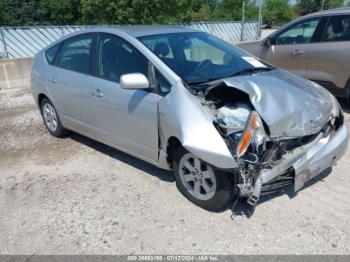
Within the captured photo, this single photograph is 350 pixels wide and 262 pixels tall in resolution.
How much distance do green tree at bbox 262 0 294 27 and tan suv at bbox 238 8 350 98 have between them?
58.9 m

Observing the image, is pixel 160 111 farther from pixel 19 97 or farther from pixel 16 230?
pixel 19 97

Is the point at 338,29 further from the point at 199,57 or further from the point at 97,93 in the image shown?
the point at 97,93

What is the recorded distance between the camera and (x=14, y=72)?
10172 mm

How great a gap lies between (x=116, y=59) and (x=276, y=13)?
64431 mm

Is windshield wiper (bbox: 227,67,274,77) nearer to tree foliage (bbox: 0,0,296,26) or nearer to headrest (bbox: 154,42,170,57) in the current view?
headrest (bbox: 154,42,170,57)

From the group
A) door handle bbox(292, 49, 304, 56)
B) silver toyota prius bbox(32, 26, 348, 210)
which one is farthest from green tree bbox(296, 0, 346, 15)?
silver toyota prius bbox(32, 26, 348, 210)

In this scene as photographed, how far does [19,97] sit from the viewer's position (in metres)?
8.95

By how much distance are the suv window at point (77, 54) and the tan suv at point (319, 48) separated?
12.3 feet

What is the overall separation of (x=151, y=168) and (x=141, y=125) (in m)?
0.81

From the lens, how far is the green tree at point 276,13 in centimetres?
6212

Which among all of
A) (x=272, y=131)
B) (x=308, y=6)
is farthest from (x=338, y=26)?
(x=308, y=6)

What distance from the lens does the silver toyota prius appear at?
121 inches

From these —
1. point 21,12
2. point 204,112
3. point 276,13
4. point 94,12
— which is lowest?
point 276,13

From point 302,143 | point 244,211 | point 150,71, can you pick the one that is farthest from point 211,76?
point 244,211
